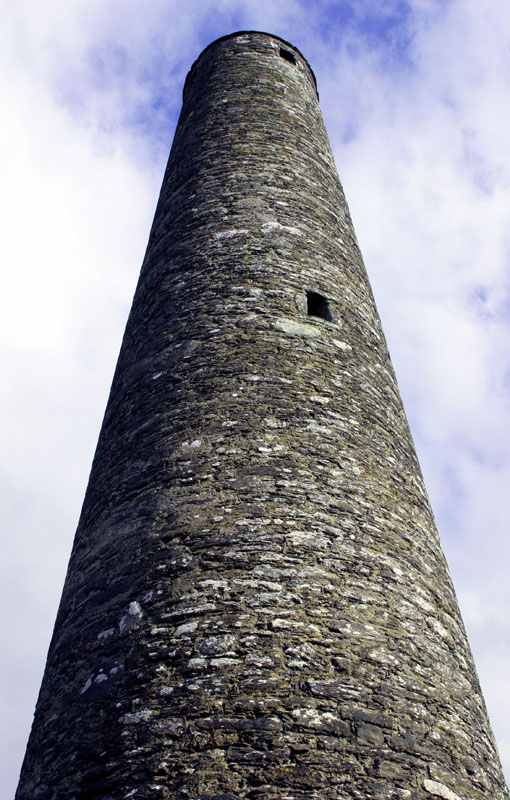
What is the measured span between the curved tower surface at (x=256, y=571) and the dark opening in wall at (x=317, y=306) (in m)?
0.02

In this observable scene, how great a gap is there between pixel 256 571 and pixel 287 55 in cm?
734

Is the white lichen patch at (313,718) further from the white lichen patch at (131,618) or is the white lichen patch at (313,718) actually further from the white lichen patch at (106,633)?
the white lichen patch at (106,633)

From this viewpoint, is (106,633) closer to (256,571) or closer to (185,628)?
(185,628)

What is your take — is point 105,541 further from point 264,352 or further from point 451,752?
point 451,752

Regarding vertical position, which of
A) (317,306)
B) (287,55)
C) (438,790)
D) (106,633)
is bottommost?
(438,790)

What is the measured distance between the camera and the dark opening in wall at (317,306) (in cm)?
509

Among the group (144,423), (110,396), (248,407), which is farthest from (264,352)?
(110,396)

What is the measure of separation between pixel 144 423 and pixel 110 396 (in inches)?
40.3

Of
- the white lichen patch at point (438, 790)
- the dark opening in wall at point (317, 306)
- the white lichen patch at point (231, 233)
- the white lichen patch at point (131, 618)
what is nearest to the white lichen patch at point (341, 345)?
the dark opening in wall at point (317, 306)

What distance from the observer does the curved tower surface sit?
9.28 feet

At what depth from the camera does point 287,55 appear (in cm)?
872

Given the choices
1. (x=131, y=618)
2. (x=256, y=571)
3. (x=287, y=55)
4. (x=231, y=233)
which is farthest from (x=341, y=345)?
(x=287, y=55)

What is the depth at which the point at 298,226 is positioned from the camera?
568 cm

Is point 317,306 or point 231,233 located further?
point 231,233
